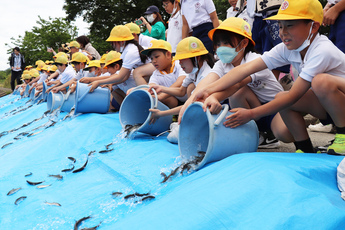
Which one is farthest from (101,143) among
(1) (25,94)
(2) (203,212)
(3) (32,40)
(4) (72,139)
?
(3) (32,40)

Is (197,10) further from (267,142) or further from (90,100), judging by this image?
(90,100)

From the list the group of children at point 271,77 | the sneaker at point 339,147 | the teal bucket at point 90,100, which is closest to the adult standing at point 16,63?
the teal bucket at point 90,100

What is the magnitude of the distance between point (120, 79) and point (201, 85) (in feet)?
8.54

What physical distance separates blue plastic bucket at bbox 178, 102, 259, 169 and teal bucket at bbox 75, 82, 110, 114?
3069 millimetres

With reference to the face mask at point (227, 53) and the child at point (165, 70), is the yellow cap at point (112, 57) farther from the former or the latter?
the face mask at point (227, 53)

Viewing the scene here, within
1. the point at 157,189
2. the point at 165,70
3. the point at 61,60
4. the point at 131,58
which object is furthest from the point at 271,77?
the point at 61,60

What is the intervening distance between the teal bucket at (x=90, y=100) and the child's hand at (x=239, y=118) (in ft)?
11.8

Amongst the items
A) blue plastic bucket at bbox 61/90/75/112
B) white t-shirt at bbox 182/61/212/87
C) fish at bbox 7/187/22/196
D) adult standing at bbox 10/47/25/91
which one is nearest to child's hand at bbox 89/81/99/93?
blue plastic bucket at bbox 61/90/75/112

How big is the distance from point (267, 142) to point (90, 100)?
3.18 metres

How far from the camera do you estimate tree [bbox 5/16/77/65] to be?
64.4ft

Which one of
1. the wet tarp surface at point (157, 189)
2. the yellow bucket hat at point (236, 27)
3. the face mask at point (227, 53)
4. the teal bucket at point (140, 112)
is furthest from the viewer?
the teal bucket at point (140, 112)

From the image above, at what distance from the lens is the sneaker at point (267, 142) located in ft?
11.3

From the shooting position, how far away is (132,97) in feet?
14.4

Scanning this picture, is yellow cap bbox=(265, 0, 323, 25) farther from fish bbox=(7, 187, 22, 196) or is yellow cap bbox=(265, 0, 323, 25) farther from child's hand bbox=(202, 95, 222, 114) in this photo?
fish bbox=(7, 187, 22, 196)
